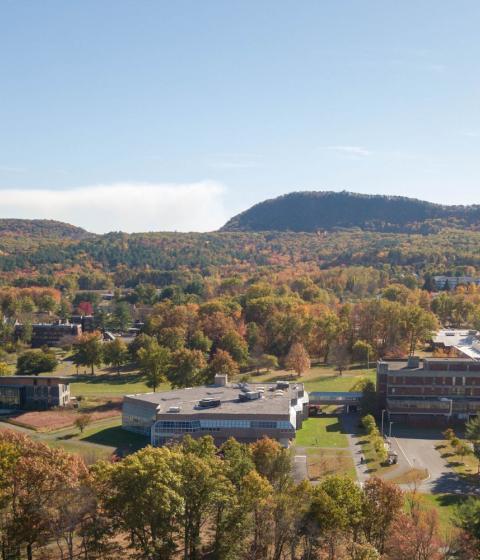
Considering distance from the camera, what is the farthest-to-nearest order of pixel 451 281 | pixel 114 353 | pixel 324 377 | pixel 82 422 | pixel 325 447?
1. pixel 451 281
2. pixel 114 353
3. pixel 324 377
4. pixel 82 422
5. pixel 325 447

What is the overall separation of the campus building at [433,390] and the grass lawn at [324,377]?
13561mm

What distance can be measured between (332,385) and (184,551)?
4809 cm

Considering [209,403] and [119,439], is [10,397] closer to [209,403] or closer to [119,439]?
[119,439]

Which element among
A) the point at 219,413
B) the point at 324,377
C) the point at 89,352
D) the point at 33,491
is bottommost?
the point at 324,377

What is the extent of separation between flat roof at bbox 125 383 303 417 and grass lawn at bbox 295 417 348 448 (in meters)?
3.70

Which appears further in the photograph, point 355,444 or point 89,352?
point 89,352

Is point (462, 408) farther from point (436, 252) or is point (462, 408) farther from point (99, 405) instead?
point (436, 252)

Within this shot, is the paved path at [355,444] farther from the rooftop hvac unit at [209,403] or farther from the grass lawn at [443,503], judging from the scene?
the rooftop hvac unit at [209,403]

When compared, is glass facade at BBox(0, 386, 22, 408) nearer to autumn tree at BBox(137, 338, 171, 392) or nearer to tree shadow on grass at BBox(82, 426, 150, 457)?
tree shadow on grass at BBox(82, 426, 150, 457)

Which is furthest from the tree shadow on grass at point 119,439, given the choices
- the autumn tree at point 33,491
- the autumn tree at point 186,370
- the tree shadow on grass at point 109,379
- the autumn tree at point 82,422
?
the tree shadow on grass at point 109,379

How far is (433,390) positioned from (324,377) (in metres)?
23.2

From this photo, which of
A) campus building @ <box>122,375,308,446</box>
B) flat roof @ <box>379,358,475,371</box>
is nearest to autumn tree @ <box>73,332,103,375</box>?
campus building @ <box>122,375,308,446</box>

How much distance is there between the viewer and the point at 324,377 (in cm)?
8581

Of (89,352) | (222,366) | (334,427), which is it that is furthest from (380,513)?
(89,352)
